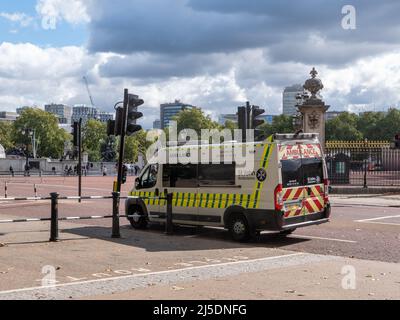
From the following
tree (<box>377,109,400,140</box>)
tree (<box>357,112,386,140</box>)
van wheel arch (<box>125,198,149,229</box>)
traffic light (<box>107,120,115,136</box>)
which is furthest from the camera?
tree (<box>357,112,386,140</box>)

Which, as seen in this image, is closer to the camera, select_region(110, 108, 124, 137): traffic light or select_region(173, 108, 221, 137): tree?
select_region(110, 108, 124, 137): traffic light

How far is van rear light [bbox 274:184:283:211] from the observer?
12.5 meters

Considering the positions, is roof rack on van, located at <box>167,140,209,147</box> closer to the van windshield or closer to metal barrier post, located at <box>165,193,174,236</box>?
metal barrier post, located at <box>165,193,174,236</box>

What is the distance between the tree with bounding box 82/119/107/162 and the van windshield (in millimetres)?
119928

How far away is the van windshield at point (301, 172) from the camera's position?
42.0 feet

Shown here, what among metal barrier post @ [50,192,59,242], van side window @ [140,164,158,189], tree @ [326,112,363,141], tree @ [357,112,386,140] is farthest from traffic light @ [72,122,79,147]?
tree @ [357,112,386,140]

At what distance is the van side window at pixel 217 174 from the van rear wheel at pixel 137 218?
222cm

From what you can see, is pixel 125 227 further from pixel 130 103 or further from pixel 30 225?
pixel 130 103

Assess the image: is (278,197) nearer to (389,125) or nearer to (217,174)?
(217,174)

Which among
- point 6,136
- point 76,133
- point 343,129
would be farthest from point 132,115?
point 6,136

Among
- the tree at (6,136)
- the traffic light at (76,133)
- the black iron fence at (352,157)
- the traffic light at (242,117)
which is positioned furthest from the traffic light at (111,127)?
the tree at (6,136)

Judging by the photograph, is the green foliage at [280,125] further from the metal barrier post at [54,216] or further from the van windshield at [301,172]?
the metal barrier post at [54,216]
